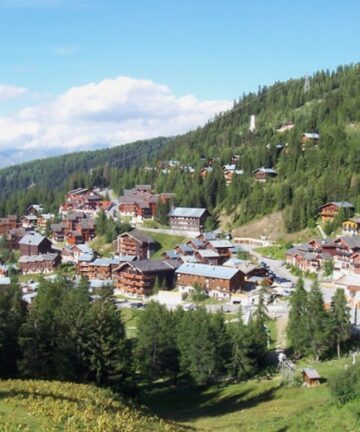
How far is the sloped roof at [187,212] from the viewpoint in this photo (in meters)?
124

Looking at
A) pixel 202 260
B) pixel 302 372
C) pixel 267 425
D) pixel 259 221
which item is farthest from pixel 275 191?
pixel 267 425

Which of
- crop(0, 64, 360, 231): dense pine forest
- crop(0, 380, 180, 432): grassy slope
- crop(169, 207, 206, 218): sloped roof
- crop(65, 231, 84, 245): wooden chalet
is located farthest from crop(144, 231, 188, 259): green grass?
crop(0, 380, 180, 432): grassy slope

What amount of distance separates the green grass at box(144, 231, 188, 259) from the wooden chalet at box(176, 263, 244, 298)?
20724 millimetres

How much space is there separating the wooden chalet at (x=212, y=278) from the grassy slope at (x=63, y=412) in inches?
2329

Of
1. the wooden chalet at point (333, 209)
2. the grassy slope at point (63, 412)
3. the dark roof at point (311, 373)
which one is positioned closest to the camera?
the grassy slope at point (63, 412)

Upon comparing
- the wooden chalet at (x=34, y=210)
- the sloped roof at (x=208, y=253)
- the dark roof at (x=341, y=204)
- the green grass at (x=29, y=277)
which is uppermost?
the dark roof at (x=341, y=204)

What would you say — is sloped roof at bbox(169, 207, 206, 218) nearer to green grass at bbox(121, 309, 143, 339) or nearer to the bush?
green grass at bbox(121, 309, 143, 339)

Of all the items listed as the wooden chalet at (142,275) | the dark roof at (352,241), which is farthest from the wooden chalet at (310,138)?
the wooden chalet at (142,275)

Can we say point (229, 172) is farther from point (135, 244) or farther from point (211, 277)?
point (211, 277)

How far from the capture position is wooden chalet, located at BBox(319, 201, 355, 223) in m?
102

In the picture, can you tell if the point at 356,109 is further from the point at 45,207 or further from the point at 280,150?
the point at 45,207

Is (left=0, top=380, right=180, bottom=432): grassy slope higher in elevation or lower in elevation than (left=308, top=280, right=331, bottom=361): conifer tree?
higher

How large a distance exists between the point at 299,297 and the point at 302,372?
10274mm

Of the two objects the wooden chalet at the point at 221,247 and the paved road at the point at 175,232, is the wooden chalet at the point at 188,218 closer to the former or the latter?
the paved road at the point at 175,232
